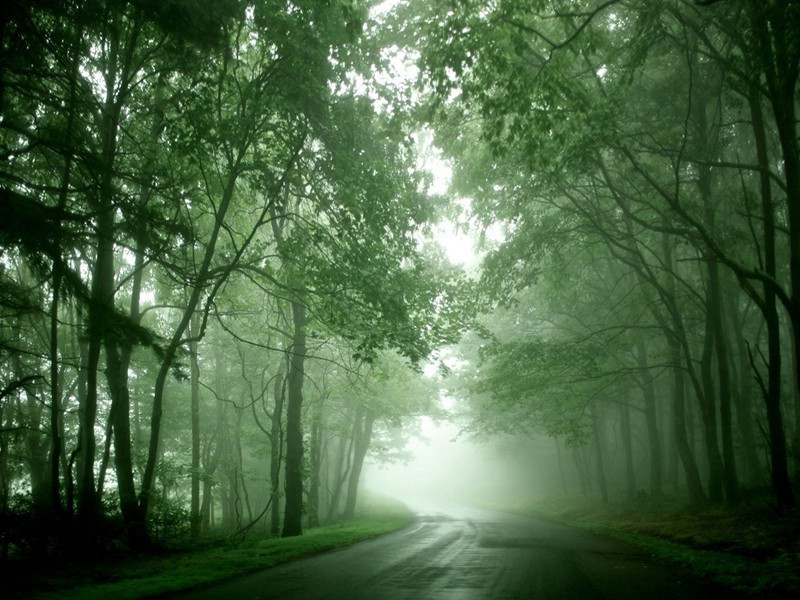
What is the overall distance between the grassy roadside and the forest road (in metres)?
0.43

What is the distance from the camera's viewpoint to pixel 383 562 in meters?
8.55

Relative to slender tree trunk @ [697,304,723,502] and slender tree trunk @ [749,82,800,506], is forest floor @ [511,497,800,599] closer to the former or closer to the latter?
slender tree trunk @ [749,82,800,506]

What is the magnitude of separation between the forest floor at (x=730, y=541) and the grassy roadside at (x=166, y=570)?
652cm

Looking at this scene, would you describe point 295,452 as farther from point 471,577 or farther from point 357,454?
point 357,454

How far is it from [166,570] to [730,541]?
9.50m

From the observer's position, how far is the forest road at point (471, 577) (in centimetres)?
595

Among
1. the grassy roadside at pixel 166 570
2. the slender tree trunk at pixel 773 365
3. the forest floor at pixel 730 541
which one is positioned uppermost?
the slender tree trunk at pixel 773 365

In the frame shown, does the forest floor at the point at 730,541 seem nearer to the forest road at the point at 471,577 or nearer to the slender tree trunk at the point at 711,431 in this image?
the forest road at the point at 471,577

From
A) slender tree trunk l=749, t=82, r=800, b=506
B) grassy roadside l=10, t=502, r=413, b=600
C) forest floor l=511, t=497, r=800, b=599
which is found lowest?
forest floor l=511, t=497, r=800, b=599

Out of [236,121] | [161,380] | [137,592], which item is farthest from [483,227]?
[137,592]

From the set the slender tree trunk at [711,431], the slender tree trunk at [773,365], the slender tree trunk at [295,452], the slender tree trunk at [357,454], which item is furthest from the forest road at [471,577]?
the slender tree trunk at [357,454]

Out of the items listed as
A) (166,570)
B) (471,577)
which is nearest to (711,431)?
(471,577)

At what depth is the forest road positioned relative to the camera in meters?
5.95

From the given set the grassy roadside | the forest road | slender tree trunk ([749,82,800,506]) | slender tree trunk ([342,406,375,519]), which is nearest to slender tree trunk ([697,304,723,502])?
slender tree trunk ([749,82,800,506])
